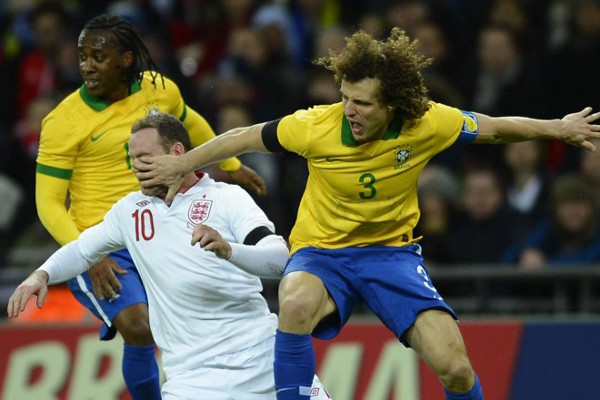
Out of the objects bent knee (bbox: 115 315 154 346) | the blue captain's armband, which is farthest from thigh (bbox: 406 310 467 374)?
bent knee (bbox: 115 315 154 346)

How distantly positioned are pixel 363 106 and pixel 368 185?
0.38 metres

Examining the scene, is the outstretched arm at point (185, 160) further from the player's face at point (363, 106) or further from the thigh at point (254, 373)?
the thigh at point (254, 373)

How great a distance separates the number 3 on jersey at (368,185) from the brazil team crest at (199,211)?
690 mm

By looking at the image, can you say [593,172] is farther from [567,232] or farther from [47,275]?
[47,275]

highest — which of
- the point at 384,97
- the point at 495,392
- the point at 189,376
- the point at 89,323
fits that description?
the point at 384,97

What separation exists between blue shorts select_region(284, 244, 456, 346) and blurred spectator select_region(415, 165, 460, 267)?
3048 mm

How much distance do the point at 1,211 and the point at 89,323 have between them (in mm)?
2341

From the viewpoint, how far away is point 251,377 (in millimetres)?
5969

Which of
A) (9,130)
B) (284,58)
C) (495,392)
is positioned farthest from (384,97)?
(9,130)

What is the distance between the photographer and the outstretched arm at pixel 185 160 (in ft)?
20.0

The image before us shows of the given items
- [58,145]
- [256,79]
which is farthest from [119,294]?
[256,79]

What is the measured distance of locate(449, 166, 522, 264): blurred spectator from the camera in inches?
372

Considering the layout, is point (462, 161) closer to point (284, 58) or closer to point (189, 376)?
point (284, 58)

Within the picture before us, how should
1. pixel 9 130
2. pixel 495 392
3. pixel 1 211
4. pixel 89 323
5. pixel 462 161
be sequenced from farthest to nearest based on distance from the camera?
1. pixel 9 130
2. pixel 1 211
3. pixel 462 161
4. pixel 89 323
5. pixel 495 392
